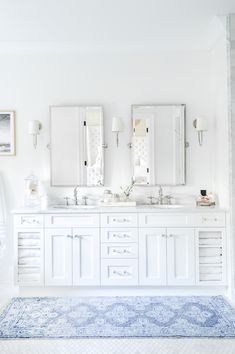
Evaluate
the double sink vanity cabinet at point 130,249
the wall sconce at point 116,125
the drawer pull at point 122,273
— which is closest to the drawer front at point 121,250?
the double sink vanity cabinet at point 130,249

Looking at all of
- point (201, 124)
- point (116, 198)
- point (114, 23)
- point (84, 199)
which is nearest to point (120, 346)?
point (116, 198)

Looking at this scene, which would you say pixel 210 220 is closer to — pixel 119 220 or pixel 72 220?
pixel 119 220

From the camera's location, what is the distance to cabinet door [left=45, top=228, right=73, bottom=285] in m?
3.18

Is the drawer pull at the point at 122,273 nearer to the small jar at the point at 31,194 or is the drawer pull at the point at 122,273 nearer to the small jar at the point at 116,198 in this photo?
the small jar at the point at 116,198

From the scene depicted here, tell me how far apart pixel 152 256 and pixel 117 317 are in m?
0.70

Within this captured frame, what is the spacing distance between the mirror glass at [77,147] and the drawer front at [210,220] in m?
1.14

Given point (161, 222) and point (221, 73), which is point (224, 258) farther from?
point (221, 73)

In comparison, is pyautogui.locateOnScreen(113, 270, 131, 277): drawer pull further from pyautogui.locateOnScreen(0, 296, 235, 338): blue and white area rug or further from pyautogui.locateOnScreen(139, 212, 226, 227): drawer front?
pyautogui.locateOnScreen(139, 212, 226, 227): drawer front

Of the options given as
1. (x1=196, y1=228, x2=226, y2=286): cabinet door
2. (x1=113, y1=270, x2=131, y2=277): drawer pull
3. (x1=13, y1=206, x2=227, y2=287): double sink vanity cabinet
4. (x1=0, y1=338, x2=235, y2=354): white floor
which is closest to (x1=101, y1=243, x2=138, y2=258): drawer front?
(x1=13, y1=206, x2=227, y2=287): double sink vanity cabinet

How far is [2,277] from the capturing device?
3.60 m

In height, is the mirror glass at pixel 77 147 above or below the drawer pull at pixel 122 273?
above

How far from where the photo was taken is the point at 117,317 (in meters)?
2.74

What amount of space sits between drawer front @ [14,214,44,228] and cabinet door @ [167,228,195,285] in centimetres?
130

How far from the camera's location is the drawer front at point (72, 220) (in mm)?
3195
